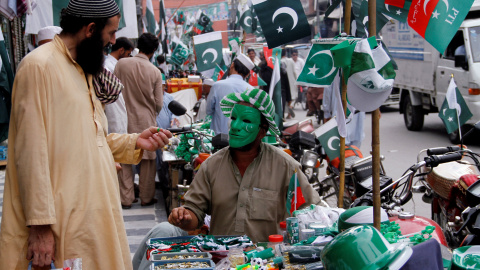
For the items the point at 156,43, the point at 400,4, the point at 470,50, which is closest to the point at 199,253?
the point at 400,4

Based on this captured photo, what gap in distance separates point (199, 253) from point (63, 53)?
1.13 metres

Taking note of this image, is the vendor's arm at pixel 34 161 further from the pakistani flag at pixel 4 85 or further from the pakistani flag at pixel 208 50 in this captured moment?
the pakistani flag at pixel 208 50

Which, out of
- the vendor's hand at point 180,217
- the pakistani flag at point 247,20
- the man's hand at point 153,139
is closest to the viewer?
the man's hand at point 153,139

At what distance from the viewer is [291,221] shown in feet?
9.96

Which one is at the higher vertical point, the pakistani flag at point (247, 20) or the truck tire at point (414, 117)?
the pakistani flag at point (247, 20)

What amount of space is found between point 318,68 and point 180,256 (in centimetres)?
171

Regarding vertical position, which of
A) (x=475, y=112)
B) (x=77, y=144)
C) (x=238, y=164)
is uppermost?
(x=77, y=144)

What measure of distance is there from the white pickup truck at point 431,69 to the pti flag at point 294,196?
8256 mm

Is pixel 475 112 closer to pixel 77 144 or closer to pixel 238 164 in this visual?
pixel 238 164

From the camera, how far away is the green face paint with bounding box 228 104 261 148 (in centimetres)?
360

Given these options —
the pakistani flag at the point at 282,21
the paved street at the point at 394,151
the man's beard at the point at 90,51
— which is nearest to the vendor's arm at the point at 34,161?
the man's beard at the point at 90,51

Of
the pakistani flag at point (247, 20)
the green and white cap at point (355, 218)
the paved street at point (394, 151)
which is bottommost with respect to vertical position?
the paved street at point (394, 151)

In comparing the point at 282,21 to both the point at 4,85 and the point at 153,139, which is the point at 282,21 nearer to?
the point at 153,139

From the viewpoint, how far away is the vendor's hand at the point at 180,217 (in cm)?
333
